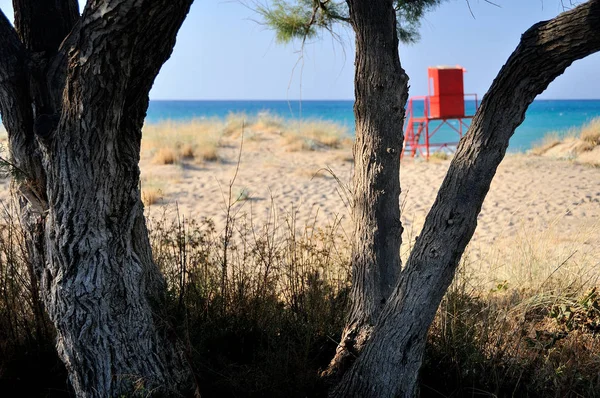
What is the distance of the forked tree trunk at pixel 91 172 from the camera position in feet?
7.95

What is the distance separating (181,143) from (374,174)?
39.1 feet

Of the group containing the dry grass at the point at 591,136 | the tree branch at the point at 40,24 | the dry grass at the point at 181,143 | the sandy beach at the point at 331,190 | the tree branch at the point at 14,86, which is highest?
the tree branch at the point at 40,24

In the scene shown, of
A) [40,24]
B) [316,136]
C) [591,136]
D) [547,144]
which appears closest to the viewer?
[40,24]

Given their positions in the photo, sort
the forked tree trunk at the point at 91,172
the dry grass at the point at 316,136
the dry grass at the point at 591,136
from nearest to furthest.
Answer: the forked tree trunk at the point at 91,172, the dry grass at the point at 591,136, the dry grass at the point at 316,136

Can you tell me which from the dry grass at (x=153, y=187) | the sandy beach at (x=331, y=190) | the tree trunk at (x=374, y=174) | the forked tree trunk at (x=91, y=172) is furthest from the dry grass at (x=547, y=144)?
the forked tree trunk at (x=91, y=172)

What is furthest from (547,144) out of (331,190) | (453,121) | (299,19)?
(453,121)

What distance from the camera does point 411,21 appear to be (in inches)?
183

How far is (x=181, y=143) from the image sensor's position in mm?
14734

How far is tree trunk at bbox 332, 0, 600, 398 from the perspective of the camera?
2305 mm

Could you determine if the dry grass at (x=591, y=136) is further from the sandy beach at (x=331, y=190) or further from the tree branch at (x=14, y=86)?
the tree branch at (x=14, y=86)

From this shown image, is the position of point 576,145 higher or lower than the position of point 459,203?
lower

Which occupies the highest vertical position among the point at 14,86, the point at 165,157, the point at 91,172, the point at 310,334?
the point at 14,86

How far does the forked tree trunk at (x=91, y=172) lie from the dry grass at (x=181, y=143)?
10.7m

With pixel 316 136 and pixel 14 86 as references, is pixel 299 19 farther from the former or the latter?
pixel 316 136
